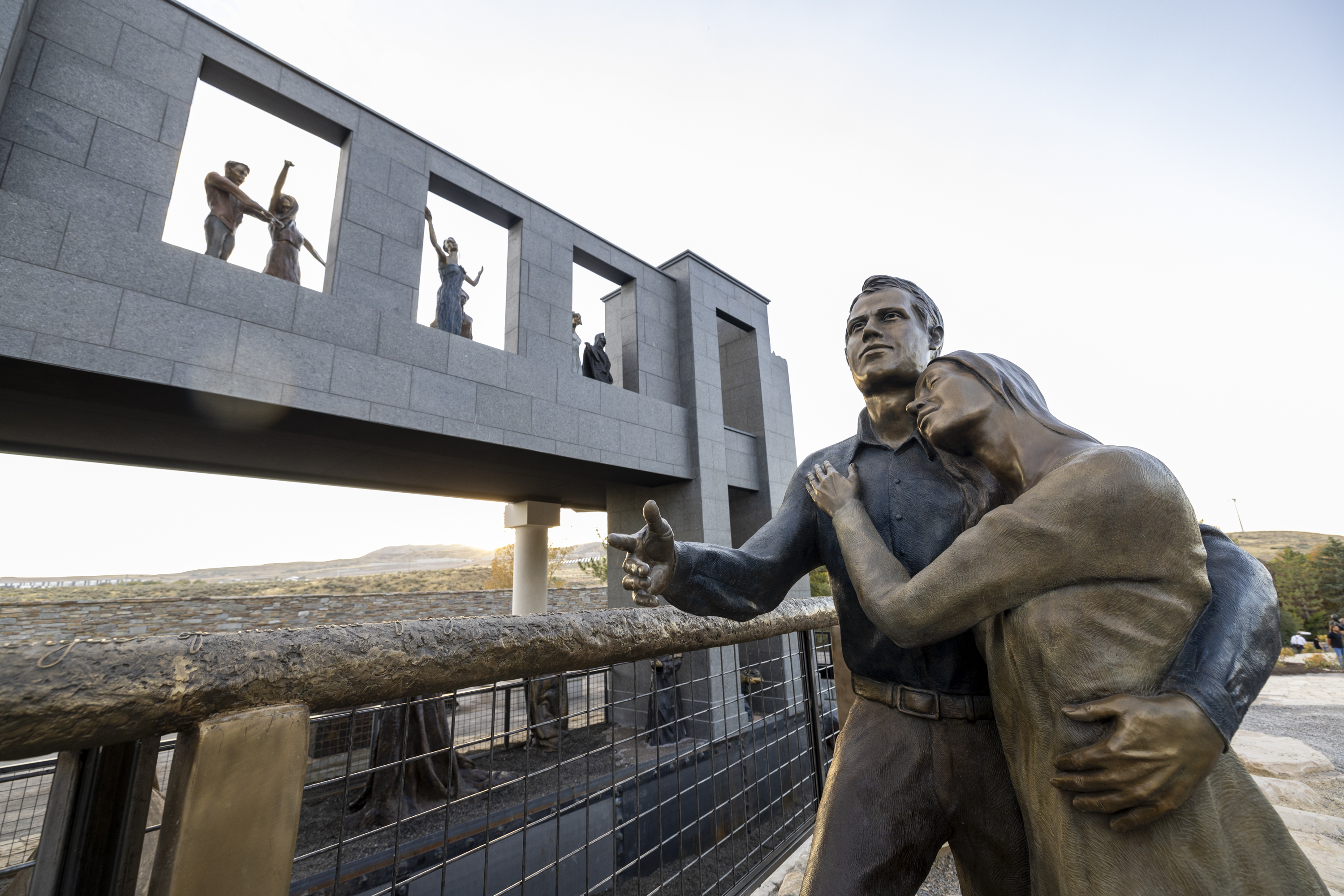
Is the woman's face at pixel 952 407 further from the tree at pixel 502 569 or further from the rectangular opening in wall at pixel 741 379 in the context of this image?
the tree at pixel 502 569

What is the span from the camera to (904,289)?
1.60 metres

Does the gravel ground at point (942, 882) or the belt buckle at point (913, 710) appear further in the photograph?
the gravel ground at point (942, 882)

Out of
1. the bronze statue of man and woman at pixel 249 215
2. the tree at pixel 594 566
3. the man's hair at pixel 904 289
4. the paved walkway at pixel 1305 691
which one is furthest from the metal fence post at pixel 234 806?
the tree at pixel 594 566

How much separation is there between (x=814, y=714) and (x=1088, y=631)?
230 cm

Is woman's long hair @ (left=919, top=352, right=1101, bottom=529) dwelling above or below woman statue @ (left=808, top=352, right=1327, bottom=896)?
above

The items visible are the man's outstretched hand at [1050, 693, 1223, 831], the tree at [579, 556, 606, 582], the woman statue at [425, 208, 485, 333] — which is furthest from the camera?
the tree at [579, 556, 606, 582]

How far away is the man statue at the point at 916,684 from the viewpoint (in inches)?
36.4

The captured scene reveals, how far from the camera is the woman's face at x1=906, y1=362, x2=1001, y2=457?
1.19m

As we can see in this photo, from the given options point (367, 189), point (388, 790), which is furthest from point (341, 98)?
point (388, 790)

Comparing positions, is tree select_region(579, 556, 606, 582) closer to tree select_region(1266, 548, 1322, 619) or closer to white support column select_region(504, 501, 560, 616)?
white support column select_region(504, 501, 560, 616)

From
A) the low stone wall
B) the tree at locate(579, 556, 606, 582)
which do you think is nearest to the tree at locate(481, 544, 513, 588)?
the tree at locate(579, 556, 606, 582)

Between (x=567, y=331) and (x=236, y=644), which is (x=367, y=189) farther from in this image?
(x=236, y=644)

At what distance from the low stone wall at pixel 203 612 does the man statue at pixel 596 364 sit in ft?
19.2

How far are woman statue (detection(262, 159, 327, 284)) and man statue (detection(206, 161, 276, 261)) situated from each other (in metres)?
0.17
